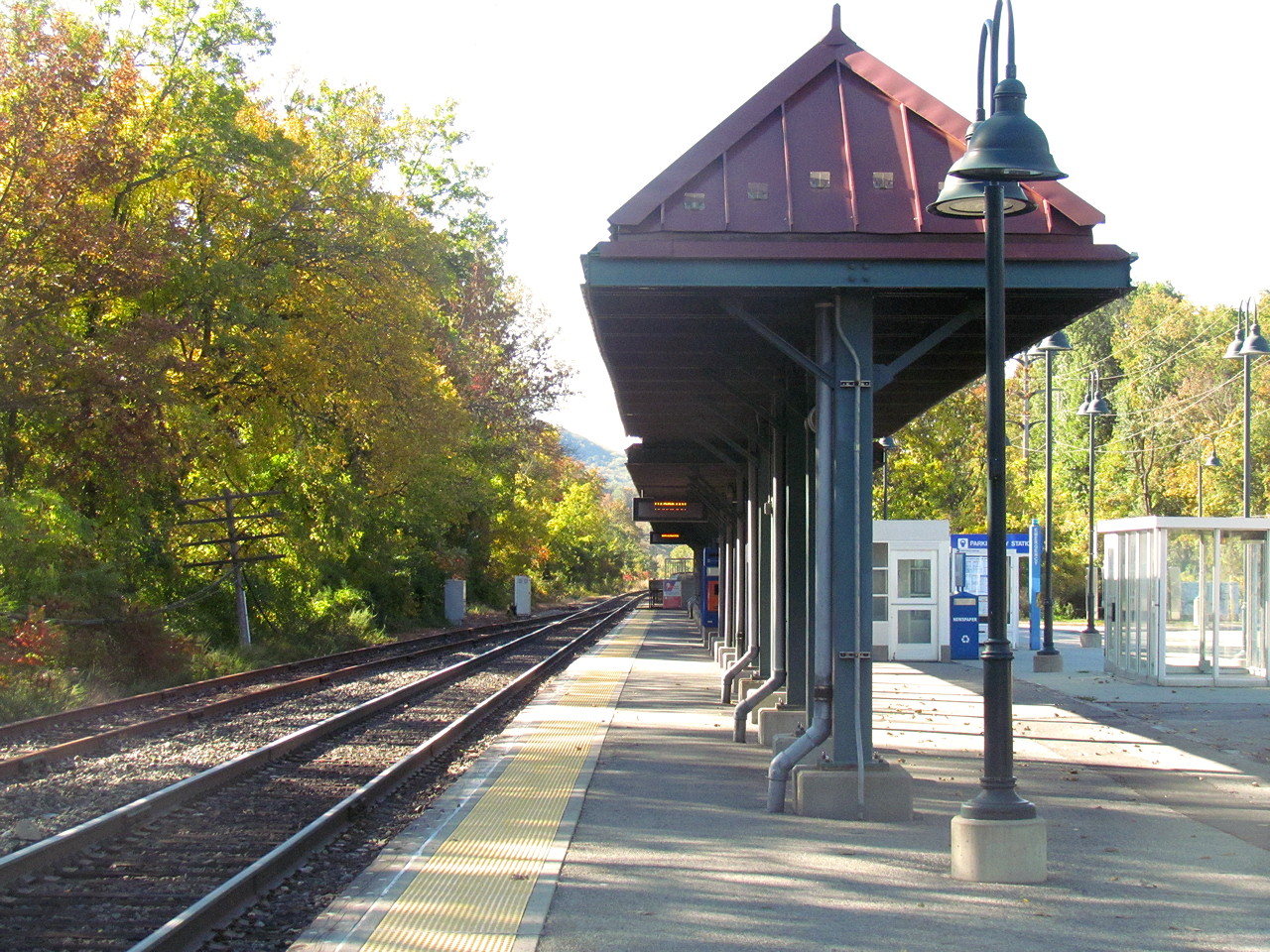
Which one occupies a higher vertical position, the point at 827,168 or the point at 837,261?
the point at 827,168

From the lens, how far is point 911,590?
26781 millimetres

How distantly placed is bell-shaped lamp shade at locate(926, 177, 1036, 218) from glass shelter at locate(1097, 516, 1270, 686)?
497 inches

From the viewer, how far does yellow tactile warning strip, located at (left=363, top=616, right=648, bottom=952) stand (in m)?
6.24

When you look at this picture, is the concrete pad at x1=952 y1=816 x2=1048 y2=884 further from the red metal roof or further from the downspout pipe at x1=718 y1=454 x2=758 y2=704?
the downspout pipe at x1=718 y1=454 x2=758 y2=704

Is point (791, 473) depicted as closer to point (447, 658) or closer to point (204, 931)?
point (204, 931)

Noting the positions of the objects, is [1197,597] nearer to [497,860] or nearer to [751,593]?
[751,593]

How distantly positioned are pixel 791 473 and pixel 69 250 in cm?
1388

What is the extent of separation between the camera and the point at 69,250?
2162 cm

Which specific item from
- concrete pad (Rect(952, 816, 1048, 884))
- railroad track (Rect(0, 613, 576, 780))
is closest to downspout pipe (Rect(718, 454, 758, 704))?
railroad track (Rect(0, 613, 576, 780))

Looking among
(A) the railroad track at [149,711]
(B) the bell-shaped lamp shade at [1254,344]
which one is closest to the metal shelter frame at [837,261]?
(A) the railroad track at [149,711]

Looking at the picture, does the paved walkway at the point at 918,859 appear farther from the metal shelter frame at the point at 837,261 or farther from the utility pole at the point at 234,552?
the utility pole at the point at 234,552

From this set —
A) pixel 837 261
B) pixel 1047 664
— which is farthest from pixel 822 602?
pixel 1047 664

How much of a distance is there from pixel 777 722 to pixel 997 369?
608 centimetres

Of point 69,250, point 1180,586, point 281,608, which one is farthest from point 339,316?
point 1180,586
